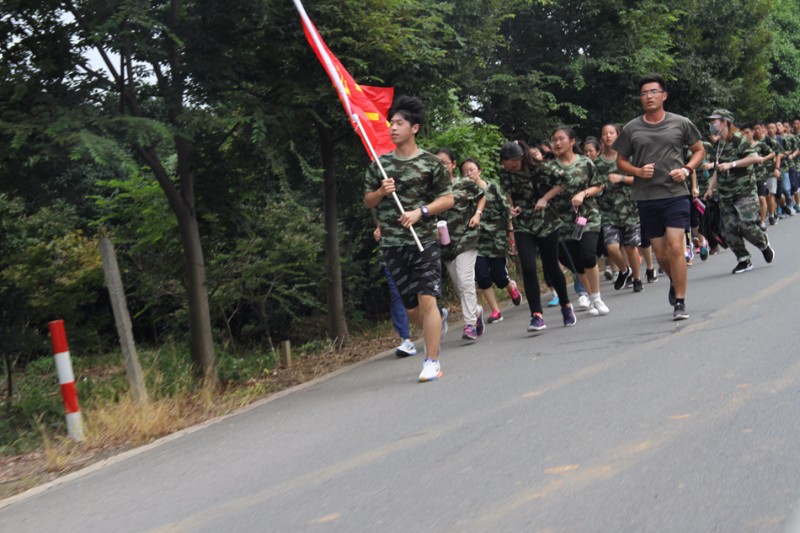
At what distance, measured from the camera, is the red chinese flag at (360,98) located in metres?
9.36

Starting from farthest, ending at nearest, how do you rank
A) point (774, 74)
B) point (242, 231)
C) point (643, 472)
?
point (774, 74) < point (242, 231) < point (643, 472)

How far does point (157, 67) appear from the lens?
9898 millimetres

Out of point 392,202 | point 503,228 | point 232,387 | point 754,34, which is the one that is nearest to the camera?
point 392,202

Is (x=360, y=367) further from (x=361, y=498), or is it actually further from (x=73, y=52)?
(x=361, y=498)

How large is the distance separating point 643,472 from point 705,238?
1231 centimetres

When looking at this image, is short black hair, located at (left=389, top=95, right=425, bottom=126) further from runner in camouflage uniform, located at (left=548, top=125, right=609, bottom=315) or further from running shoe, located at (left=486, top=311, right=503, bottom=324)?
running shoe, located at (left=486, top=311, right=503, bottom=324)

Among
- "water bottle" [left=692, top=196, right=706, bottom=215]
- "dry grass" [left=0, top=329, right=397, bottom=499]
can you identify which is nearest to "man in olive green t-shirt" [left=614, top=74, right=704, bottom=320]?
"dry grass" [left=0, top=329, right=397, bottom=499]

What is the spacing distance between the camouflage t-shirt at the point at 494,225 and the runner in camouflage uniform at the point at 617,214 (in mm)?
1740

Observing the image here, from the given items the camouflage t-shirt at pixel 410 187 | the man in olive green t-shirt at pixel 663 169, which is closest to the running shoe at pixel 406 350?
the camouflage t-shirt at pixel 410 187

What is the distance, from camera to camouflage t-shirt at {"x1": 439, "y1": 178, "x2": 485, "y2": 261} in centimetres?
1070

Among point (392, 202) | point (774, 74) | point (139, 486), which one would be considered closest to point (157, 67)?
point (392, 202)

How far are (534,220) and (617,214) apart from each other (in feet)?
11.1

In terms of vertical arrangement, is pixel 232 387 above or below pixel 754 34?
below

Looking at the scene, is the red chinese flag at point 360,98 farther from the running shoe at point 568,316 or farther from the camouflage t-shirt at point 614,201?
the camouflage t-shirt at point 614,201
